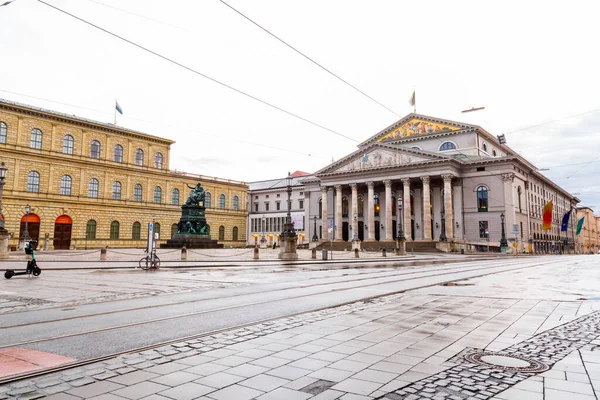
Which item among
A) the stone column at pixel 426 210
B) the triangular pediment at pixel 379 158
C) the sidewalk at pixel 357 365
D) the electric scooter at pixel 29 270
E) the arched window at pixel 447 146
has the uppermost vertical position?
the arched window at pixel 447 146

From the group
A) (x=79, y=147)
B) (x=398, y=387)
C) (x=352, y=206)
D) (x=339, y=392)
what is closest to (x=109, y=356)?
(x=339, y=392)

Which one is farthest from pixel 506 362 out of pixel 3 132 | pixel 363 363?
pixel 3 132

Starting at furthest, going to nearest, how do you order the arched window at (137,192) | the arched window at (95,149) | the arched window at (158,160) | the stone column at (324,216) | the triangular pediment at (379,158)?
1. the stone column at (324,216)
2. the arched window at (158,160)
3. the arched window at (137,192)
4. the triangular pediment at (379,158)
5. the arched window at (95,149)

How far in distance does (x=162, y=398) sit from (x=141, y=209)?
2641 inches

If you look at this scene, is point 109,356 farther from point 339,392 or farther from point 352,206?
point 352,206

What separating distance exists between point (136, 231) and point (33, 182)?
51.8 feet

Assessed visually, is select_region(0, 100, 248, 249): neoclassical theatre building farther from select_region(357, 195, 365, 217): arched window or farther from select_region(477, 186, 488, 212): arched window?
select_region(477, 186, 488, 212): arched window

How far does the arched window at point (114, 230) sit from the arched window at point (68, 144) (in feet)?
38.0

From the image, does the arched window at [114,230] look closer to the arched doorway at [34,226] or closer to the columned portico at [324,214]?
the arched doorway at [34,226]

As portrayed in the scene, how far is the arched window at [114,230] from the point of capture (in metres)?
62.3

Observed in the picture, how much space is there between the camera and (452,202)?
63.7 m

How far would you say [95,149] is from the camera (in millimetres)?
62062

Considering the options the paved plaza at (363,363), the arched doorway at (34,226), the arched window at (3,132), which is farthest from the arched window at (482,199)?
the arched window at (3,132)

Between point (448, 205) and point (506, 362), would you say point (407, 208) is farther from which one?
point (506, 362)
